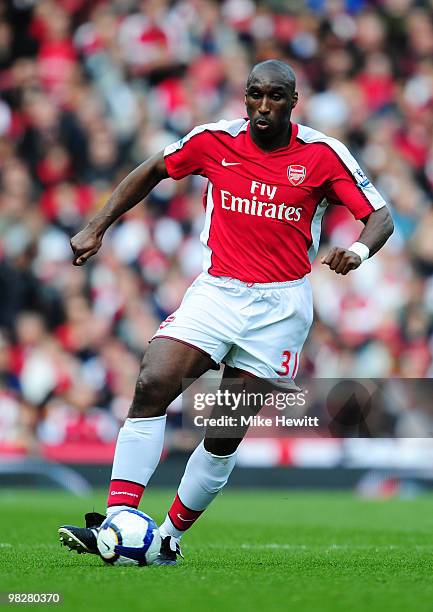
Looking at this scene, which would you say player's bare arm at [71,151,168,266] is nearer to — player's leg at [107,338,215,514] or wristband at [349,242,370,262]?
player's leg at [107,338,215,514]

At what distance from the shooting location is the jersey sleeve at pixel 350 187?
650 centimetres

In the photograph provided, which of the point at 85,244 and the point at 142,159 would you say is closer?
the point at 85,244

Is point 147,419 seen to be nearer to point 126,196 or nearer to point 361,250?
point 126,196

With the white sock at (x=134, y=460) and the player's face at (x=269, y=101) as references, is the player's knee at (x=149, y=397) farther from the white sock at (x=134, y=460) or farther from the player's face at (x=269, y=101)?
the player's face at (x=269, y=101)

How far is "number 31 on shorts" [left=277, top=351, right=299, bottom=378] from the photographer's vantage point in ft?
21.7

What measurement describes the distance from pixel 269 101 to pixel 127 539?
229 centimetres

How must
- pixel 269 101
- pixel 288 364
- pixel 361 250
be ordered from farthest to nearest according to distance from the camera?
pixel 288 364 → pixel 269 101 → pixel 361 250

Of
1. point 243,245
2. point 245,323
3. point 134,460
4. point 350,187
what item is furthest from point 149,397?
point 350,187

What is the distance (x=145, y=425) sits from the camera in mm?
6215

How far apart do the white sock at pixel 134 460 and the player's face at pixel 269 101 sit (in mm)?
1585

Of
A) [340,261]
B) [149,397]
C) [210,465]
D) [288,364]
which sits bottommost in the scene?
[210,465]

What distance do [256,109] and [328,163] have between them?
0.49 metres

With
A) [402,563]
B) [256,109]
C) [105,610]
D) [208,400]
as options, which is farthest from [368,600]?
[256,109]

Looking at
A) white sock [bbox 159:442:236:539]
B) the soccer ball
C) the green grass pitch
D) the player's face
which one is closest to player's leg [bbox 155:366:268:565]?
white sock [bbox 159:442:236:539]
